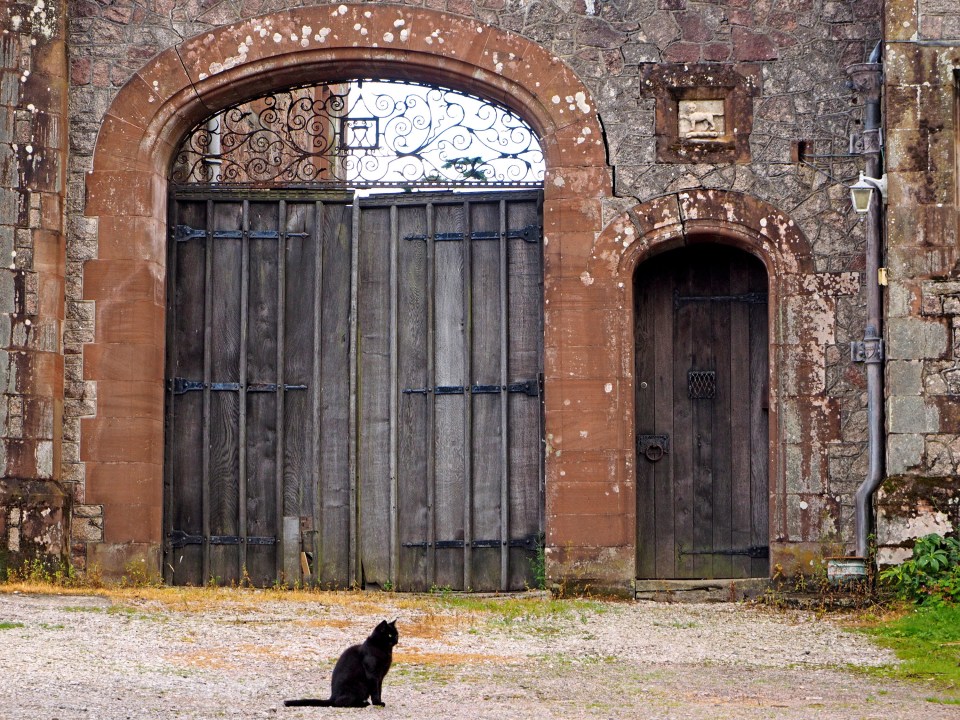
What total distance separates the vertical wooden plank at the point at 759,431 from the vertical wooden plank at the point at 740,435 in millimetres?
31

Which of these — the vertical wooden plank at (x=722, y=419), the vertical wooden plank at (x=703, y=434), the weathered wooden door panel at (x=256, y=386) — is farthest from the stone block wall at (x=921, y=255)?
the weathered wooden door panel at (x=256, y=386)

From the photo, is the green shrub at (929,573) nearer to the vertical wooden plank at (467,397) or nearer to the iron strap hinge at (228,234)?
the vertical wooden plank at (467,397)

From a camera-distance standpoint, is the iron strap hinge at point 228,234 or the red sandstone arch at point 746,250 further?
the iron strap hinge at point 228,234

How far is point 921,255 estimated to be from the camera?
10133 mm

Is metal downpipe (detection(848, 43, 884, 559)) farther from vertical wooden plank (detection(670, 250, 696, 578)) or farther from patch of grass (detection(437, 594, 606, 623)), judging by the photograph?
patch of grass (detection(437, 594, 606, 623))

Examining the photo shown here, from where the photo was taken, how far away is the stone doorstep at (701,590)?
35.2ft

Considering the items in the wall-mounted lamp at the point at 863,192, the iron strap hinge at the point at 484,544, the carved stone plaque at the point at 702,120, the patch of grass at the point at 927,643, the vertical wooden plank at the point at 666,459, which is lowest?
the patch of grass at the point at 927,643

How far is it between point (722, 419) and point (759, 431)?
0.27m

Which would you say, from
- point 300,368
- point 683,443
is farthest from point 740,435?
point 300,368

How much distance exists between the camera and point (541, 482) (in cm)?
1109

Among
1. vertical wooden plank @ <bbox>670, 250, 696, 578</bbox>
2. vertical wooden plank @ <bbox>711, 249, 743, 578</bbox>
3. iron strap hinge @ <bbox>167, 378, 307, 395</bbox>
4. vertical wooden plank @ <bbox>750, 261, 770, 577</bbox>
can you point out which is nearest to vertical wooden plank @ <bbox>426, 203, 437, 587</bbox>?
iron strap hinge @ <bbox>167, 378, 307, 395</bbox>

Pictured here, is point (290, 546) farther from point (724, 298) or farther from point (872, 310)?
point (872, 310)

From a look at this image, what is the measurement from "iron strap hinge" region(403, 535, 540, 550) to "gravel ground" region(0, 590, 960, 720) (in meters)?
0.70

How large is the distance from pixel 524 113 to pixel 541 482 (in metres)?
2.64
